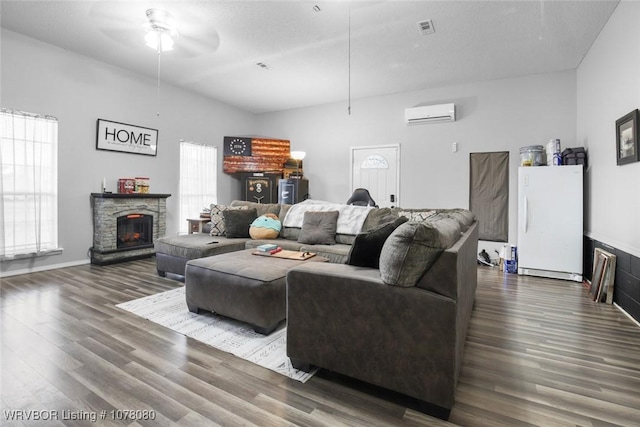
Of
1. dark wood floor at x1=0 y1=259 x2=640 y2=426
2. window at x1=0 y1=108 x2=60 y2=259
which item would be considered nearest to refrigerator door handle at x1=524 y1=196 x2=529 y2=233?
dark wood floor at x1=0 y1=259 x2=640 y2=426

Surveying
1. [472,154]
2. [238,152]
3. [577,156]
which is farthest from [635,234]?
[238,152]

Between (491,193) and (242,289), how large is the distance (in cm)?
446

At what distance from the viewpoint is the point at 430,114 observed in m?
5.31

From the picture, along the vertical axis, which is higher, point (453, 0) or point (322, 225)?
point (453, 0)

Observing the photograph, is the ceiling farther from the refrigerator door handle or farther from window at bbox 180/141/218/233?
the refrigerator door handle

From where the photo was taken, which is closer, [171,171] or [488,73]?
[488,73]

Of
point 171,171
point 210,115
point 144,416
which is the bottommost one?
point 144,416

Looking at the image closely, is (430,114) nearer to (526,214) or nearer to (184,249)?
(526,214)

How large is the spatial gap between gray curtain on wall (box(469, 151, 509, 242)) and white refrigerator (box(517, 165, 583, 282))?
2.18 feet

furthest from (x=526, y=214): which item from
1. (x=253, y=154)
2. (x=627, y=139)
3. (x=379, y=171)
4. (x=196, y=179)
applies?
(x=196, y=179)

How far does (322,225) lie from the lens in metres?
3.88

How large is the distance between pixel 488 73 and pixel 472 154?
4.09 feet

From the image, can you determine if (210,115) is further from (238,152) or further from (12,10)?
(12,10)

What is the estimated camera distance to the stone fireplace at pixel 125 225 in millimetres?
4473
